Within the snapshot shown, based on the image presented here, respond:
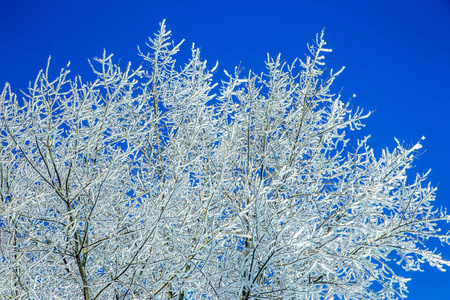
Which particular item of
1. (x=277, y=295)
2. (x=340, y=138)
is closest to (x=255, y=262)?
(x=277, y=295)

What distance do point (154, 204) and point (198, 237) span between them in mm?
518

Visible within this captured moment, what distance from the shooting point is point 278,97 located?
195 inches

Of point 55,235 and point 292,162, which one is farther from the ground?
point 292,162

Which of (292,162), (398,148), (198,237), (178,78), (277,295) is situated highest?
(178,78)

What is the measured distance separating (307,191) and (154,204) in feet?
7.26

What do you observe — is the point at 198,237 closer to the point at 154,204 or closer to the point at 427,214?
the point at 154,204

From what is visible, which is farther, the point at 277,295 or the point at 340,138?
the point at 340,138

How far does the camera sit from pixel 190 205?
3578 millimetres

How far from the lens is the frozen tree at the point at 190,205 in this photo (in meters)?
3.32

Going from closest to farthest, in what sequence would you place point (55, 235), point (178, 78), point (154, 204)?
point (154, 204)
point (55, 235)
point (178, 78)

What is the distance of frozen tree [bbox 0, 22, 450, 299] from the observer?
3316 millimetres

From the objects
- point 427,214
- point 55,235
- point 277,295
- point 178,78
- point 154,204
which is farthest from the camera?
point 178,78

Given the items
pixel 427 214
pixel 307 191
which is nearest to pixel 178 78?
pixel 307 191

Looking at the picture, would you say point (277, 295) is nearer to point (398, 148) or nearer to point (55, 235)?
point (55, 235)
